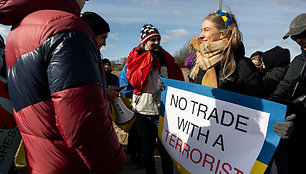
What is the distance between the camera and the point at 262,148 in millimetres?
1761

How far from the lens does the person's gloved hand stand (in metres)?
1.59

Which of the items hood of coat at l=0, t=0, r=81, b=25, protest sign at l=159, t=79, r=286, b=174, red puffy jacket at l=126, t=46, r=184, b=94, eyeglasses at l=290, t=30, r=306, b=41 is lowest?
protest sign at l=159, t=79, r=286, b=174

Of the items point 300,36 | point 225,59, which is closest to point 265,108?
point 225,59

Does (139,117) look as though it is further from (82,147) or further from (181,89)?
(82,147)

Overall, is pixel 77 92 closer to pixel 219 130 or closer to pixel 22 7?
pixel 22 7

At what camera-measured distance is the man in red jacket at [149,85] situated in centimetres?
316

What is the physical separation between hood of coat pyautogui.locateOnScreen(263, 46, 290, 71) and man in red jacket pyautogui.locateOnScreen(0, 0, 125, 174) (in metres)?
3.40

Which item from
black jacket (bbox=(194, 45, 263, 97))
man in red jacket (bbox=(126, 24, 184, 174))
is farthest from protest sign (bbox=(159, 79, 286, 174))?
man in red jacket (bbox=(126, 24, 184, 174))

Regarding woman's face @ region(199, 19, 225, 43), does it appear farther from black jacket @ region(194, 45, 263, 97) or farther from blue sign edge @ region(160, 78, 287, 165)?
blue sign edge @ region(160, 78, 287, 165)

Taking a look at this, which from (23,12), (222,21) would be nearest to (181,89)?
(222,21)

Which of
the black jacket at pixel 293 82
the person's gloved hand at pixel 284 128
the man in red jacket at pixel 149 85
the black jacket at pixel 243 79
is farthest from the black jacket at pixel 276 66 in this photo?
the person's gloved hand at pixel 284 128

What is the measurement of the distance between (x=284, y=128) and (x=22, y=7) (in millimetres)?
1776

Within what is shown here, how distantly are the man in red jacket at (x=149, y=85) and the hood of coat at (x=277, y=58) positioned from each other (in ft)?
5.45

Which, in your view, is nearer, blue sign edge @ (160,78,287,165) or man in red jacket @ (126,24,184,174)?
blue sign edge @ (160,78,287,165)
